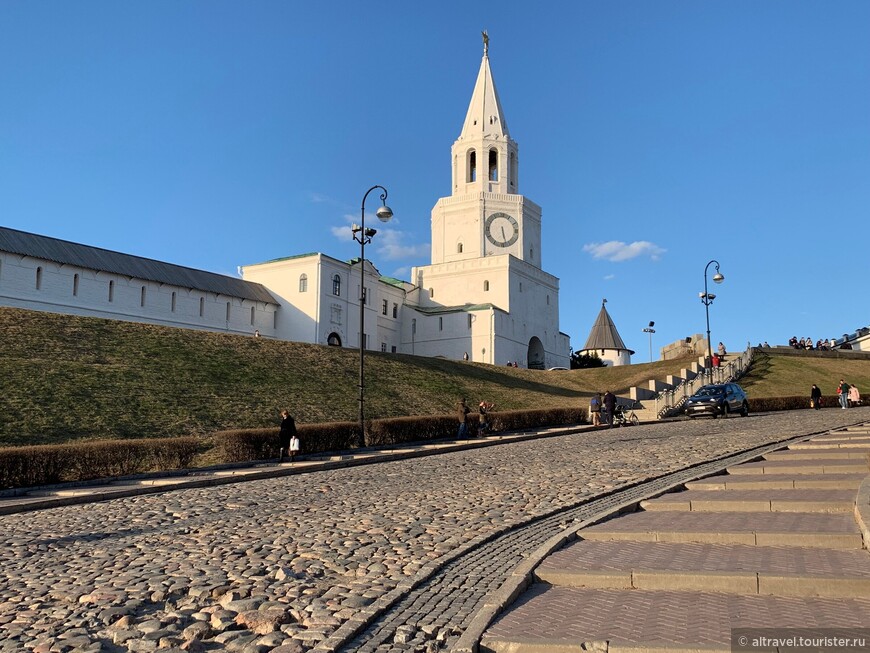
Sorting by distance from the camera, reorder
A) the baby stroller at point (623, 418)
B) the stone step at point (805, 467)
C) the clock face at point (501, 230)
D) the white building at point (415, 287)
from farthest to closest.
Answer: the clock face at point (501, 230) → the white building at point (415, 287) → the baby stroller at point (623, 418) → the stone step at point (805, 467)

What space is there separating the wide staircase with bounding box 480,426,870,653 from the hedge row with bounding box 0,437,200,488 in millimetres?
12135

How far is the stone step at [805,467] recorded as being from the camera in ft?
41.7

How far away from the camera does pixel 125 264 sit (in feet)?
169

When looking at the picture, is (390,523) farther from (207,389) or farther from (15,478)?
(207,389)

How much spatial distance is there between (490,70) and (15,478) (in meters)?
67.9

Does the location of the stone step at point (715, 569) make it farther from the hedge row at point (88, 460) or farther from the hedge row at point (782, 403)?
the hedge row at point (782, 403)

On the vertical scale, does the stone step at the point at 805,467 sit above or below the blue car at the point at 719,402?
below

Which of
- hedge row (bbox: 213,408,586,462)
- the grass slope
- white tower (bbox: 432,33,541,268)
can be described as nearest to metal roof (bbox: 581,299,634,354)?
white tower (bbox: 432,33,541,268)

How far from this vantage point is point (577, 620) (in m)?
5.73

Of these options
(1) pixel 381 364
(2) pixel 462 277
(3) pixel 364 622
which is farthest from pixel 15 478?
(2) pixel 462 277

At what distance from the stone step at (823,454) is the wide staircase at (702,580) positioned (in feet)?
15.2

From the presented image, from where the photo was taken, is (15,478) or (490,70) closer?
(15,478)

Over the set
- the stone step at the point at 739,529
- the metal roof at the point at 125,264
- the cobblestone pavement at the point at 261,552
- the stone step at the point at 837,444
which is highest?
the metal roof at the point at 125,264

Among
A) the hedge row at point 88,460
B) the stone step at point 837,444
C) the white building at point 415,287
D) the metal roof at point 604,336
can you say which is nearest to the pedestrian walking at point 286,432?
the hedge row at point 88,460
